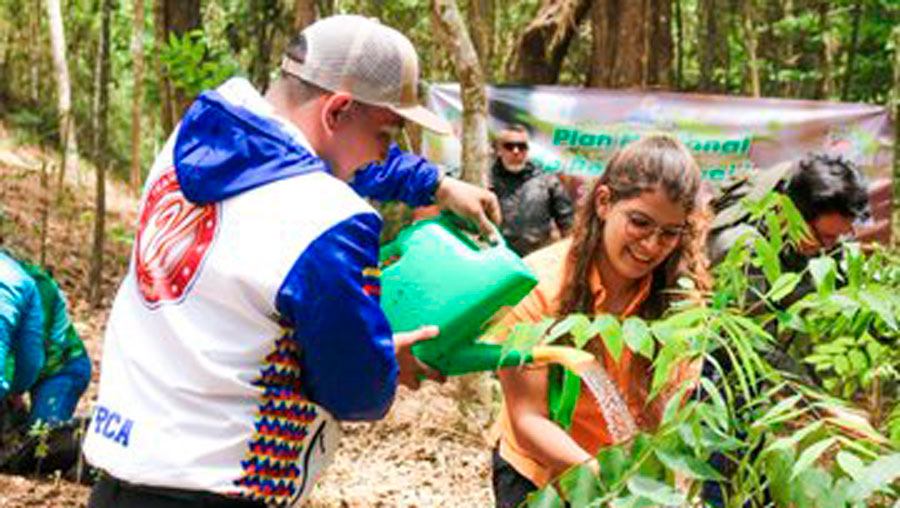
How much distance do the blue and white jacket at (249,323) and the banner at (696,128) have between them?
7010mm

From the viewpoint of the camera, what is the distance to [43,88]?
64.5 feet

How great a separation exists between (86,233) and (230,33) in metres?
3.00

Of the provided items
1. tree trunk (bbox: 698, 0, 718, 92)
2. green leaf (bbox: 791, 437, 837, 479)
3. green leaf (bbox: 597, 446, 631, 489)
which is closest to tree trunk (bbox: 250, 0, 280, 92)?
tree trunk (bbox: 698, 0, 718, 92)

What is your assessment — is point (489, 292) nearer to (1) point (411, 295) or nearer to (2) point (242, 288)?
(1) point (411, 295)

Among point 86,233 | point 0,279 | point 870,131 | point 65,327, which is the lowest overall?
point 86,233

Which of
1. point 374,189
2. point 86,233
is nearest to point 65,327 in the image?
point 374,189

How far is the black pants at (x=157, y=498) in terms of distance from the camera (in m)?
1.91

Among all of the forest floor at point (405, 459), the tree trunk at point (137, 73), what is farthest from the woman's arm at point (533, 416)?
the tree trunk at point (137, 73)

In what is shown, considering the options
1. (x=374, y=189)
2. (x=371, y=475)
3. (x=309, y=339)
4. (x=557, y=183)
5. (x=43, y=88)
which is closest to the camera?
(x=309, y=339)

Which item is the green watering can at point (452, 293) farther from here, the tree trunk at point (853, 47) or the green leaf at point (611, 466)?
the tree trunk at point (853, 47)

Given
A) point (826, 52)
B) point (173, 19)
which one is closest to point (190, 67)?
point (173, 19)

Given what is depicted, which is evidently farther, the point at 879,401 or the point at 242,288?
the point at 879,401

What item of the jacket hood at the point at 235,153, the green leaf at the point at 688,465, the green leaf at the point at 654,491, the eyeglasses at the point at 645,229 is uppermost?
the jacket hood at the point at 235,153

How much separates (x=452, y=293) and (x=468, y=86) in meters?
4.11
